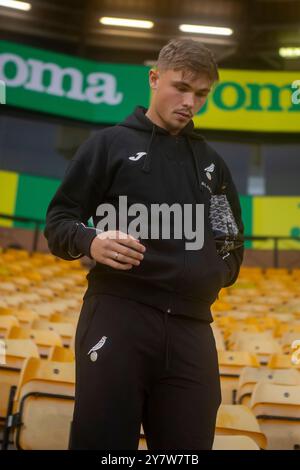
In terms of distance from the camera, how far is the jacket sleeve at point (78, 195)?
138 centimetres

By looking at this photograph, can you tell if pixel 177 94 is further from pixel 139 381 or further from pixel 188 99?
pixel 139 381

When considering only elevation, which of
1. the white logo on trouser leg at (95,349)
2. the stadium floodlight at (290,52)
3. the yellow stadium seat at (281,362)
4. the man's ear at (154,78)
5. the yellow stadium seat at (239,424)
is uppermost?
the stadium floodlight at (290,52)

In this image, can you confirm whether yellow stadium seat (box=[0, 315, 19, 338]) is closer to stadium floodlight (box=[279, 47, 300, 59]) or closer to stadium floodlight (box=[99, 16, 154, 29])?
stadium floodlight (box=[99, 16, 154, 29])

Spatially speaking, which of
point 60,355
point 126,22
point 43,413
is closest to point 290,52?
point 126,22

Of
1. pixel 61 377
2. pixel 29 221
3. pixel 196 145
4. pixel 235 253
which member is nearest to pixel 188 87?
pixel 196 145

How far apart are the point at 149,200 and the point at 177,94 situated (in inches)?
11.5

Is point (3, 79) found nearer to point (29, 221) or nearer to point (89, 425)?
point (29, 221)

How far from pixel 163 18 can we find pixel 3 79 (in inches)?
165

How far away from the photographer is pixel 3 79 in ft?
40.7

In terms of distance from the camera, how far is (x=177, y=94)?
141cm

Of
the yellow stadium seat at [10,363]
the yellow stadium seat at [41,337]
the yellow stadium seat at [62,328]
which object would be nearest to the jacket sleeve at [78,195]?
the yellow stadium seat at [10,363]

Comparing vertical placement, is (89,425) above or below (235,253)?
below

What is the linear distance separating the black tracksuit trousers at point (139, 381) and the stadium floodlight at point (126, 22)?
523 inches

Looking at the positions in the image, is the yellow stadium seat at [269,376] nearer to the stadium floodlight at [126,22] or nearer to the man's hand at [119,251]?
the man's hand at [119,251]
